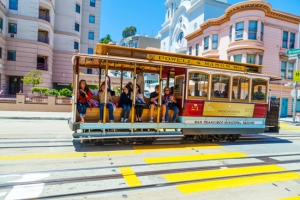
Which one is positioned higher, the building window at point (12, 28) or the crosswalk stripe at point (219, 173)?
the building window at point (12, 28)

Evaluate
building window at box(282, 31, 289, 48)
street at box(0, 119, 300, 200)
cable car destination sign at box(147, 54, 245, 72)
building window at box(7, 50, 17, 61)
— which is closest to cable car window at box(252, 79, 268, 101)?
cable car destination sign at box(147, 54, 245, 72)

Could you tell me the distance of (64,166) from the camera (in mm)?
5488

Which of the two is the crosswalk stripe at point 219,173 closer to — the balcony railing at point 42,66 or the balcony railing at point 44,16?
the balcony railing at point 42,66

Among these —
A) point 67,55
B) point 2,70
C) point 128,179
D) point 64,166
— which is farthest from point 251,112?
point 67,55

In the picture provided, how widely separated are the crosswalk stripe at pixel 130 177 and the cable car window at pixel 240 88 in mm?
5758

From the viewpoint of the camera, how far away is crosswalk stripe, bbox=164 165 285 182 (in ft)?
16.8

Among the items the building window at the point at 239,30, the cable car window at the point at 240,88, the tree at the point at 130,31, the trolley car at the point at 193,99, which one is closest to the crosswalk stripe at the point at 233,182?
the trolley car at the point at 193,99

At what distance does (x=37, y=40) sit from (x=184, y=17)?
2496 centimetres

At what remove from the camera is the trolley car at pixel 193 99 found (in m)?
7.44

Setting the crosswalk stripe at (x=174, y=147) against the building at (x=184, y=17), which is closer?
the crosswalk stripe at (x=174, y=147)

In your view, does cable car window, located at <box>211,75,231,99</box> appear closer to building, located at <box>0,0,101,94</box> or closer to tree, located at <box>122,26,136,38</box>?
building, located at <box>0,0,101,94</box>

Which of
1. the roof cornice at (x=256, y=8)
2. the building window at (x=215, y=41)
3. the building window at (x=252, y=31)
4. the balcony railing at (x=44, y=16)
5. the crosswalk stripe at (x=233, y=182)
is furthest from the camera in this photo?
the balcony railing at (x=44, y=16)

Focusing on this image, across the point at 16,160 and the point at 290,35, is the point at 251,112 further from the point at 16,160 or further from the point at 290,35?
the point at 290,35

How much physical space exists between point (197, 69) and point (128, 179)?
5.21 m
